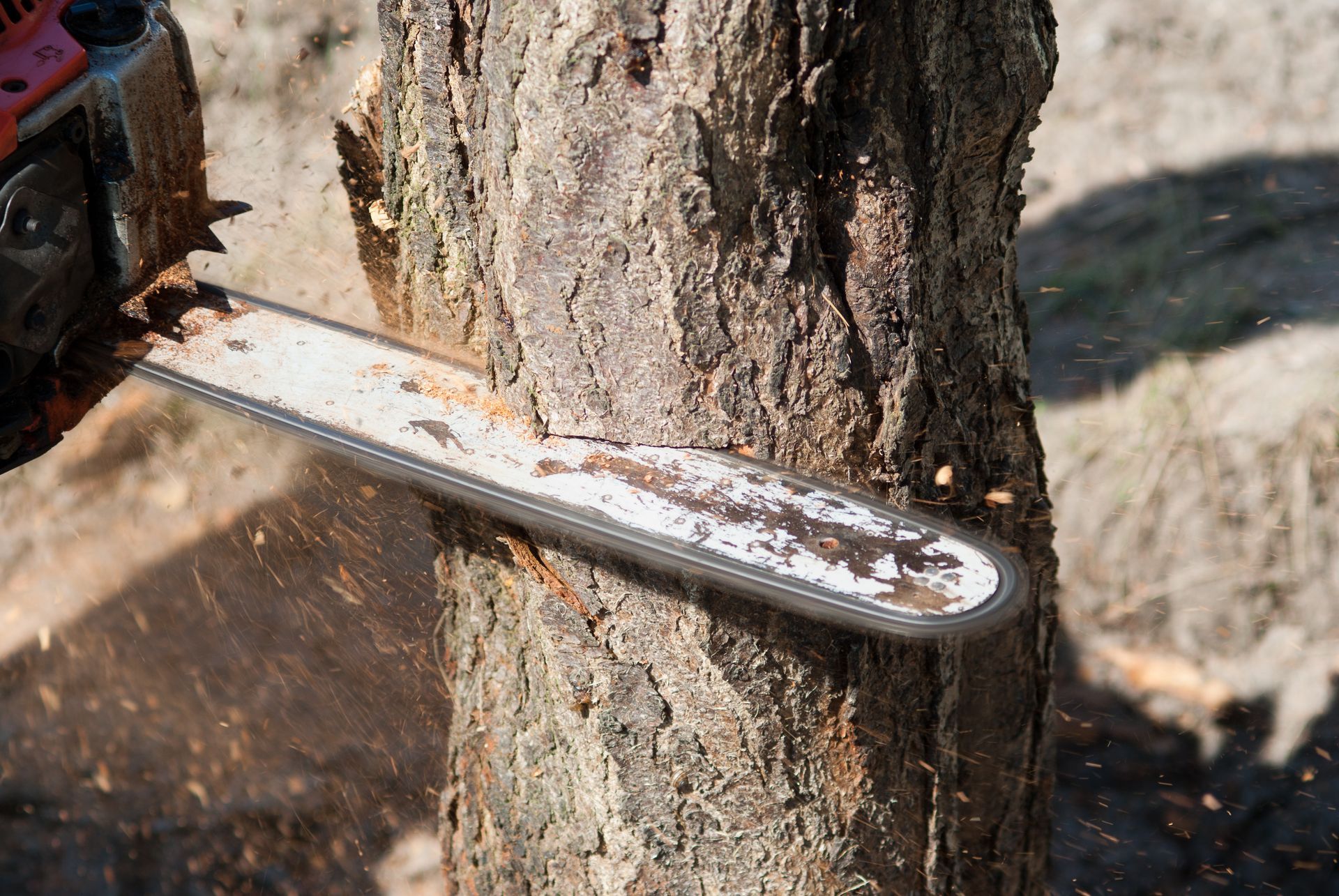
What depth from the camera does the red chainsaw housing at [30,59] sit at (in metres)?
1.25

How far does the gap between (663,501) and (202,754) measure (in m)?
2.16

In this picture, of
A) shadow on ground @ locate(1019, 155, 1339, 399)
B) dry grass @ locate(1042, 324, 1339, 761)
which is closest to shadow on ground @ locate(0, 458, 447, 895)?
dry grass @ locate(1042, 324, 1339, 761)

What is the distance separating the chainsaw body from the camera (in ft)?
4.23

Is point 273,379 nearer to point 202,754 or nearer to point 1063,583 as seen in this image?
point 202,754

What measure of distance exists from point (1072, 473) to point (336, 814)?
7.09 ft

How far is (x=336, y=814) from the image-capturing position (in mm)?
2637

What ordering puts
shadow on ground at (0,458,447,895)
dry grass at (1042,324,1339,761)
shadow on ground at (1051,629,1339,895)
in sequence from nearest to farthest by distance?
shadow on ground at (1051,629,1339,895) → dry grass at (1042,324,1339,761) → shadow on ground at (0,458,447,895)

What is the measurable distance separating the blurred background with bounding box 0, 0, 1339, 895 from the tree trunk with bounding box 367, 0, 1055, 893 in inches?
24.8

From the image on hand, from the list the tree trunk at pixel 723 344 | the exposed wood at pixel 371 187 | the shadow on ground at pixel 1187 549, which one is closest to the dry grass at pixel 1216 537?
the shadow on ground at pixel 1187 549

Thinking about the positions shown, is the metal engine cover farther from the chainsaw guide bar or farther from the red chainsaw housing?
the chainsaw guide bar

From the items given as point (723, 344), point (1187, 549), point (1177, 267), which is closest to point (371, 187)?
point (723, 344)

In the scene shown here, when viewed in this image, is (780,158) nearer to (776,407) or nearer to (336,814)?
(776,407)

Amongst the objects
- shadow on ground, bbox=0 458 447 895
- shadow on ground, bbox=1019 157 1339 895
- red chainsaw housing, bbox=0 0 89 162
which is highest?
red chainsaw housing, bbox=0 0 89 162

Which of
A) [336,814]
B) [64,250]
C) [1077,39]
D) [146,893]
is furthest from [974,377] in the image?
[1077,39]
